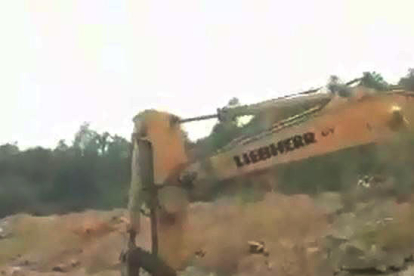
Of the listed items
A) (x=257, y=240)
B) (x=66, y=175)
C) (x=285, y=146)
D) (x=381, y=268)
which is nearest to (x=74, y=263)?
(x=257, y=240)

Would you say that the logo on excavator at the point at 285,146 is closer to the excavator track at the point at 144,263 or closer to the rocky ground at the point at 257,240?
the rocky ground at the point at 257,240

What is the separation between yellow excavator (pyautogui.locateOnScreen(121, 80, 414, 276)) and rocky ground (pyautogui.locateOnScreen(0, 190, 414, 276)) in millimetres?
266

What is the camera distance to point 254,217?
25.7 meters

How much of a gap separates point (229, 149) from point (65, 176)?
51.8 m

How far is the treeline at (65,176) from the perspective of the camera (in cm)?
5550

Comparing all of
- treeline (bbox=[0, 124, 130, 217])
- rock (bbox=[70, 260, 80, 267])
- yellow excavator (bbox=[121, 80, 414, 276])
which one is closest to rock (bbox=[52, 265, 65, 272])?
rock (bbox=[70, 260, 80, 267])

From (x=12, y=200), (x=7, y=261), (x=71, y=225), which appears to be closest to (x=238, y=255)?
(x=7, y=261)

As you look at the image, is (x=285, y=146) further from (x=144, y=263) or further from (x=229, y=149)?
(x=144, y=263)

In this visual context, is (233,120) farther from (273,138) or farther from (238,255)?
(238,255)

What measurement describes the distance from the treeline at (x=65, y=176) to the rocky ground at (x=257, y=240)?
67.9 ft

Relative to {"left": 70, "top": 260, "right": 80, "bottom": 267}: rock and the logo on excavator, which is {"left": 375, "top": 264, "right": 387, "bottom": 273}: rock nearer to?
the logo on excavator

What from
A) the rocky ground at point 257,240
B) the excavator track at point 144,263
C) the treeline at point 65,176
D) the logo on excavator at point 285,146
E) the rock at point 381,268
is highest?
the treeline at point 65,176

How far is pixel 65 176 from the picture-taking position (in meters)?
60.3

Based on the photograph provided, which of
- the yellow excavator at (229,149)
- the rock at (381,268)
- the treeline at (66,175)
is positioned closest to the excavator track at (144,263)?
the yellow excavator at (229,149)
